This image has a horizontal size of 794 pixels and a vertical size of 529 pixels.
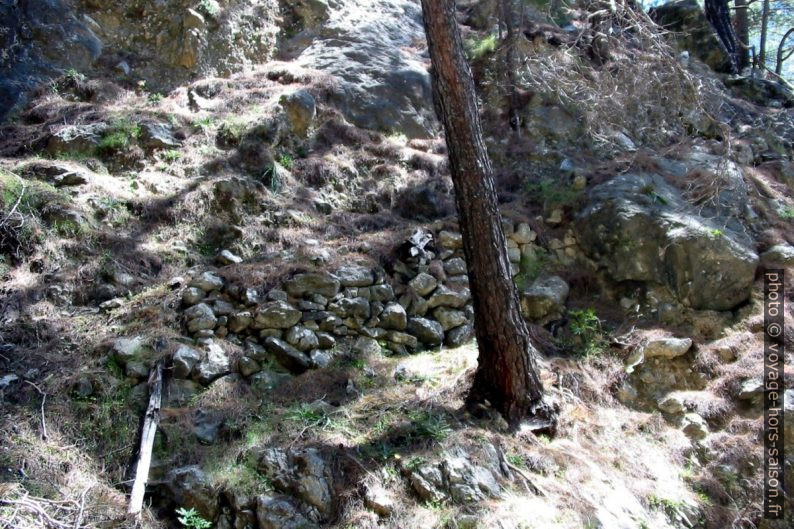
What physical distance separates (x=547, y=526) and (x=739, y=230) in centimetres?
505

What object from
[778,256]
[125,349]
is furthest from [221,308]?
[778,256]

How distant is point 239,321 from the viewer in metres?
5.33

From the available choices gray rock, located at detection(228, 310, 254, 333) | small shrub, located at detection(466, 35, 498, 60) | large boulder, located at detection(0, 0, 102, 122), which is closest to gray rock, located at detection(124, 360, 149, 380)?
gray rock, located at detection(228, 310, 254, 333)

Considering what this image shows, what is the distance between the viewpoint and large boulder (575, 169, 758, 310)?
645cm

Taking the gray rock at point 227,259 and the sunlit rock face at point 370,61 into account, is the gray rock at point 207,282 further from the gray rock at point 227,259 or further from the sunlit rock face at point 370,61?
the sunlit rock face at point 370,61

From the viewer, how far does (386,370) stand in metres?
5.41

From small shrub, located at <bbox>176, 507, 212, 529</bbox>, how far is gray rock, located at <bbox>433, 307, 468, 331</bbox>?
10.5ft

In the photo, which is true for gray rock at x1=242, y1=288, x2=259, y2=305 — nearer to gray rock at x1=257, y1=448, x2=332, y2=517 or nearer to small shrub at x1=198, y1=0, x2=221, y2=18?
gray rock at x1=257, y1=448, x2=332, y2=517

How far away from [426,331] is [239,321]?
191 cm

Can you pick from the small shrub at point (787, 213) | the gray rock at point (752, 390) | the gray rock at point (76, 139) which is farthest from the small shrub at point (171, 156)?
the small shrub at point (787, 213)

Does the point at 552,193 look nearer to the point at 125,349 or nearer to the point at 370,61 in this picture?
the point at 370,61

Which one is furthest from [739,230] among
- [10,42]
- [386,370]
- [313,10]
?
[10,42]

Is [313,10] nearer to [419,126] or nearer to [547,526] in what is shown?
[419,126]

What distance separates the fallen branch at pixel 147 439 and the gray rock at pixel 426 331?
2.51 m
